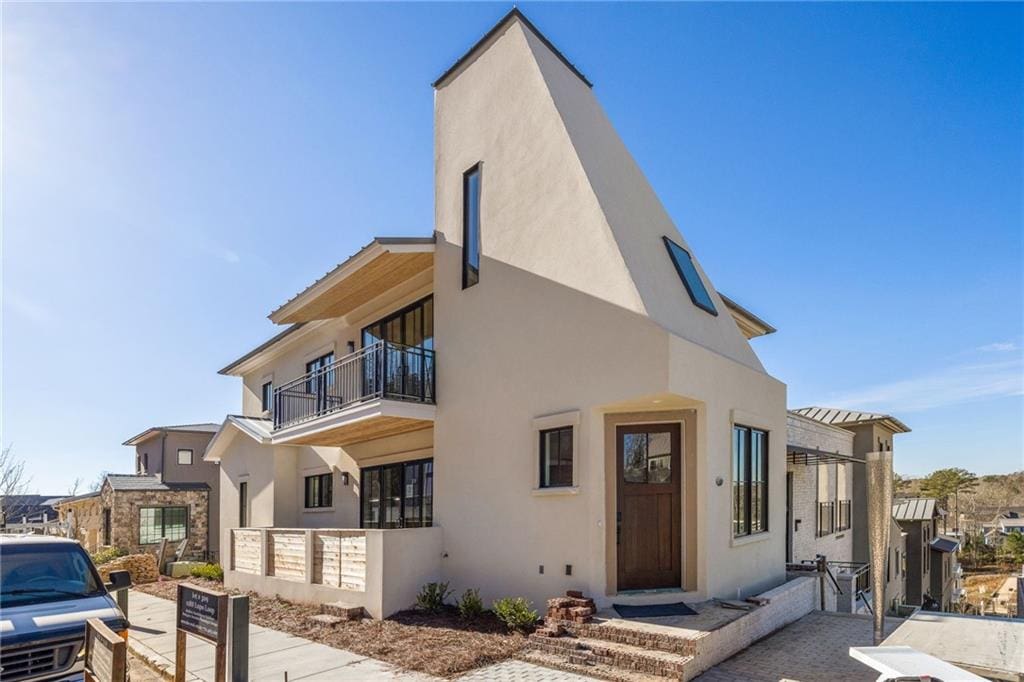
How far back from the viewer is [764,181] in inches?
527

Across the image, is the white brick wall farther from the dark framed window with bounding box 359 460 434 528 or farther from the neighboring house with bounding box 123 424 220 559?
the neighboring house with bounding box 123 424 220 559

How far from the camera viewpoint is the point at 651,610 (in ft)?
29.7

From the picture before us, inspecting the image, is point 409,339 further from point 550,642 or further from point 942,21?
point 942,21

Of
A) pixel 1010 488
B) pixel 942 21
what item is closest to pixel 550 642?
pixel 942 21

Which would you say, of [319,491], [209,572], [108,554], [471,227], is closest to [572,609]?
[471,227]

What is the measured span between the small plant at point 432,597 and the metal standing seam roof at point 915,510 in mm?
24229

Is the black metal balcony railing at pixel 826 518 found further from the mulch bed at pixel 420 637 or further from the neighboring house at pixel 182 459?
the neighboring house at pixel 182 459

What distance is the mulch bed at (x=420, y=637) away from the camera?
8.18 metres

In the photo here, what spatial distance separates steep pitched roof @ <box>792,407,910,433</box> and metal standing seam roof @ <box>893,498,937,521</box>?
678 cm

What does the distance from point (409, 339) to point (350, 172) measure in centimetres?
393

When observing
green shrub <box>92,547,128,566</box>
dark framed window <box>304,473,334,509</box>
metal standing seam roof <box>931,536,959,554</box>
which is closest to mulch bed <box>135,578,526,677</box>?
dark framed window <box>304,473,334,509</box>

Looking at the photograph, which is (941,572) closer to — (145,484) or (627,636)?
(627,636)

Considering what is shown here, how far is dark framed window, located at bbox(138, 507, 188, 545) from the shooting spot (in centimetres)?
2569

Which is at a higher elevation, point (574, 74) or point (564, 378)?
point (574, 74)
